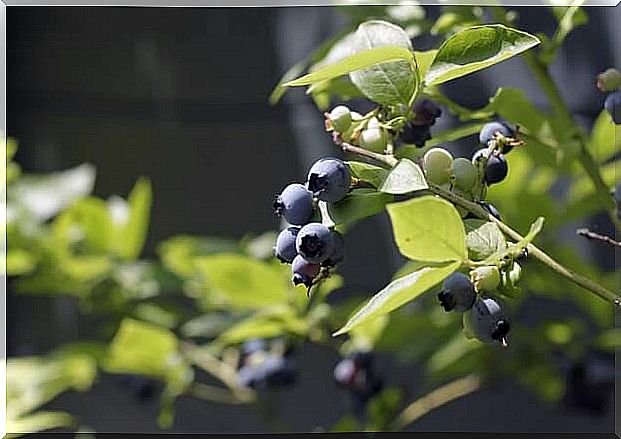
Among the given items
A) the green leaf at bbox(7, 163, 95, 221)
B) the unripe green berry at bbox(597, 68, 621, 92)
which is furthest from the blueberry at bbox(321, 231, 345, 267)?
the green leaf at bbox(7, 163, 95, 221)

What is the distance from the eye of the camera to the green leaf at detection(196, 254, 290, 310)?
85 centimetres

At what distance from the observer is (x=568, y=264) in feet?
3.13

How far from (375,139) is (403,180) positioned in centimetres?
8

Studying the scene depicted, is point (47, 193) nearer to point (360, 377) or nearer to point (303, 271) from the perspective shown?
point (360, 377)

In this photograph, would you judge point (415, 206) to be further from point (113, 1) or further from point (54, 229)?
point (113, 1)

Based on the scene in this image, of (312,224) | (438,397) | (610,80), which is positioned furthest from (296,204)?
(438,397)

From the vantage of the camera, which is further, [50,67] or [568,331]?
[50,67]

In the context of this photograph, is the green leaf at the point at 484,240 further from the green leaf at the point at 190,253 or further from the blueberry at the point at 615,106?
the green leaf at the point at 190,253

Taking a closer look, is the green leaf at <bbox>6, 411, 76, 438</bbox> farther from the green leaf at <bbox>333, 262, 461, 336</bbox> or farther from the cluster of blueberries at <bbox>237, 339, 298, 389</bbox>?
the green leaf at <bbox>333, 262, 461, 336</bbox>

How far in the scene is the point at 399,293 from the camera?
0.40m

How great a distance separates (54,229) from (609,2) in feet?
2.11

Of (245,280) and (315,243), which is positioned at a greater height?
(315,243)

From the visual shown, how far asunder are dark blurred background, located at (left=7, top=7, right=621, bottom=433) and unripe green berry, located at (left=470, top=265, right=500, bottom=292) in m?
0.80

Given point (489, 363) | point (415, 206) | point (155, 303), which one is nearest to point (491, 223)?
point (415, 206)
